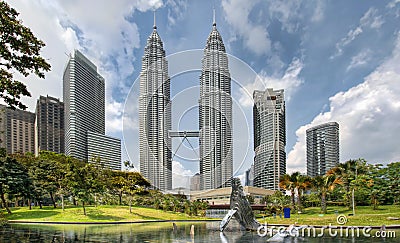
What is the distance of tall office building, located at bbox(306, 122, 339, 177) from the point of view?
141 m

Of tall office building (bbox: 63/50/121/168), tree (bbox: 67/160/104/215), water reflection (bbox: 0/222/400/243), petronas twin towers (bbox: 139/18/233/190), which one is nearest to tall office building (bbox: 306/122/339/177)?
tall office building (bbox: 63/50/121/168)

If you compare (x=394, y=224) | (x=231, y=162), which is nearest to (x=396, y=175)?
(x=394, y=224)

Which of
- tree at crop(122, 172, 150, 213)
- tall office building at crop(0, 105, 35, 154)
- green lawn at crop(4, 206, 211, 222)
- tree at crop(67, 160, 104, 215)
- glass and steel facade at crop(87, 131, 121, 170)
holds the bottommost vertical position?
green lawn at crop(4, 206, 211, 222)

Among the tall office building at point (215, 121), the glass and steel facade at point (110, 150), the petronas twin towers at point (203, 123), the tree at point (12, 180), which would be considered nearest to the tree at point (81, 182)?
the tree at point (12, 180)

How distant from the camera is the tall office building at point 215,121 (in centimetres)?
3572

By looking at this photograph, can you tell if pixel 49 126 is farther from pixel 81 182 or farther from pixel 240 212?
pixel 240 212

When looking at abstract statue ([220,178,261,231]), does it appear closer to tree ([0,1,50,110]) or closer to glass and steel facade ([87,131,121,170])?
tree ([0,1,50,110])

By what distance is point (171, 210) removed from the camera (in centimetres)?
6266

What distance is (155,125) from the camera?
38.5 meters

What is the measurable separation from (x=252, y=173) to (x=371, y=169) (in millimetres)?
22098

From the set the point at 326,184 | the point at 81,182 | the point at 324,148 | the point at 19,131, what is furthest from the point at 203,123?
the point at 324,148

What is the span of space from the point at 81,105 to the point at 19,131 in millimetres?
25390

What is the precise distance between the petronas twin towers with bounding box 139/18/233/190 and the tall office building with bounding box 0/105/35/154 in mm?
104156

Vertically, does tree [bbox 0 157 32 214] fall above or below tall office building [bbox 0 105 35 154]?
below
